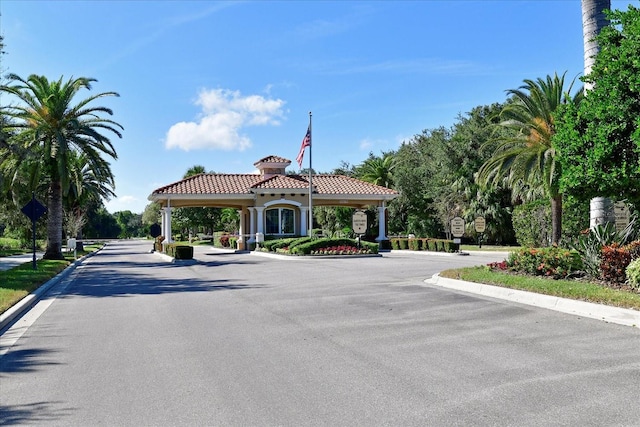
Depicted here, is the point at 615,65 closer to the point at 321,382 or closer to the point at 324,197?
the point at 321,382

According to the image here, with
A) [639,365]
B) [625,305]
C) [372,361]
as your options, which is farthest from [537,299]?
[372,361]

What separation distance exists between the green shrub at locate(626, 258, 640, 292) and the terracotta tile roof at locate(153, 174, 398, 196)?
91.2 ft

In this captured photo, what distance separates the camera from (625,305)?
8836mm

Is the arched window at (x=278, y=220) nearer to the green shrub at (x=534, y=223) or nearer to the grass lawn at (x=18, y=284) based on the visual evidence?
the green shrub at (x=534, y=223)

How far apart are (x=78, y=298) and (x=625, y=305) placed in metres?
11.5

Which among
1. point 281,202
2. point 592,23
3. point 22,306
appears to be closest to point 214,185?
point 281,202

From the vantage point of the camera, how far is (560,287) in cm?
1055

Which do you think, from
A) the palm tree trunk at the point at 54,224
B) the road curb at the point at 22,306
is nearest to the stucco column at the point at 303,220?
the palm tree trunk at the point at 54,224

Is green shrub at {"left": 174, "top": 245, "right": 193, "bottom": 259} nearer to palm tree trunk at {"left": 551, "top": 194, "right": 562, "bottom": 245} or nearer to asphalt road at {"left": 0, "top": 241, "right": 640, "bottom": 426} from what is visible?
asphalt road at {"left": 0, "top": 241, "right": 640, "bottom": 426}

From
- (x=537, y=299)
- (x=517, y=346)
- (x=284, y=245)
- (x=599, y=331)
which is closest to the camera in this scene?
(x=517, y=346)

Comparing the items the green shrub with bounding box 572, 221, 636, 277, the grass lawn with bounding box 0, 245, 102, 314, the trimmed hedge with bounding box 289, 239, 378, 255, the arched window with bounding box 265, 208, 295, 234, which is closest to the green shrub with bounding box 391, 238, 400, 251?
the arched window with bounding box 265, 208, 295, 234

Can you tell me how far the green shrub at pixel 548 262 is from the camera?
12352mm

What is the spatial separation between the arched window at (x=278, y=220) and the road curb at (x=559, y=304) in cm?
2642

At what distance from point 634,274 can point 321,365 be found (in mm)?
7060
